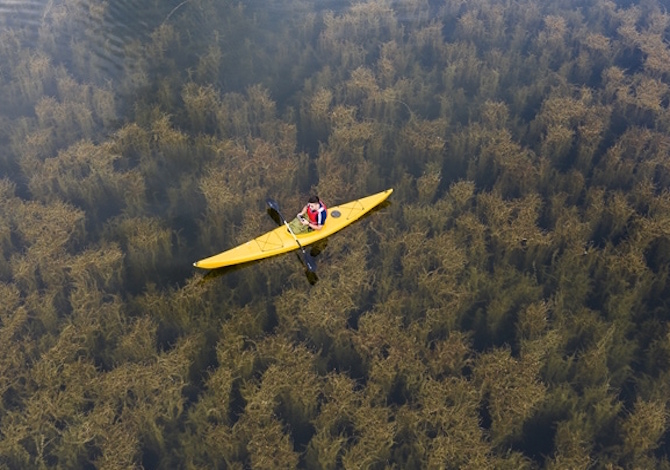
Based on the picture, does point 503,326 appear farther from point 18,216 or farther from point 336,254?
point 18,216

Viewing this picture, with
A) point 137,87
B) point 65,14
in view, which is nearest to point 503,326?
point 137,87

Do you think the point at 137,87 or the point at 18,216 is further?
the point at 137,87

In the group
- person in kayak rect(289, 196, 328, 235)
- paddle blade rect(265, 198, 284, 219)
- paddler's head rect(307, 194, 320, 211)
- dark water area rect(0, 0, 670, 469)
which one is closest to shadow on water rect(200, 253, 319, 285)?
dark water area rect(0, 0, 670, 469)

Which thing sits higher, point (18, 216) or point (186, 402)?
point (18, 216)

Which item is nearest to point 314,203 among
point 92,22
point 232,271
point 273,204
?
point 273,204

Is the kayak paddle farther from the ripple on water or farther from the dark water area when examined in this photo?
the ripple on water

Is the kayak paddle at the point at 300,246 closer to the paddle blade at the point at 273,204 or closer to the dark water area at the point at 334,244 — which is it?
the paddle blade at the point at 273,204

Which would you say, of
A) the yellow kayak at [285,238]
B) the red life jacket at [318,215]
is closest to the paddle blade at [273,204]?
the yellow kayak at [285,238]

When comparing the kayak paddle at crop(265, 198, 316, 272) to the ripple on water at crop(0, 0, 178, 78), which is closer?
the kayak paddle at crop(265, 198, 316, 272)

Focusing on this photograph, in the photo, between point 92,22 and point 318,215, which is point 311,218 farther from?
point 92,22
